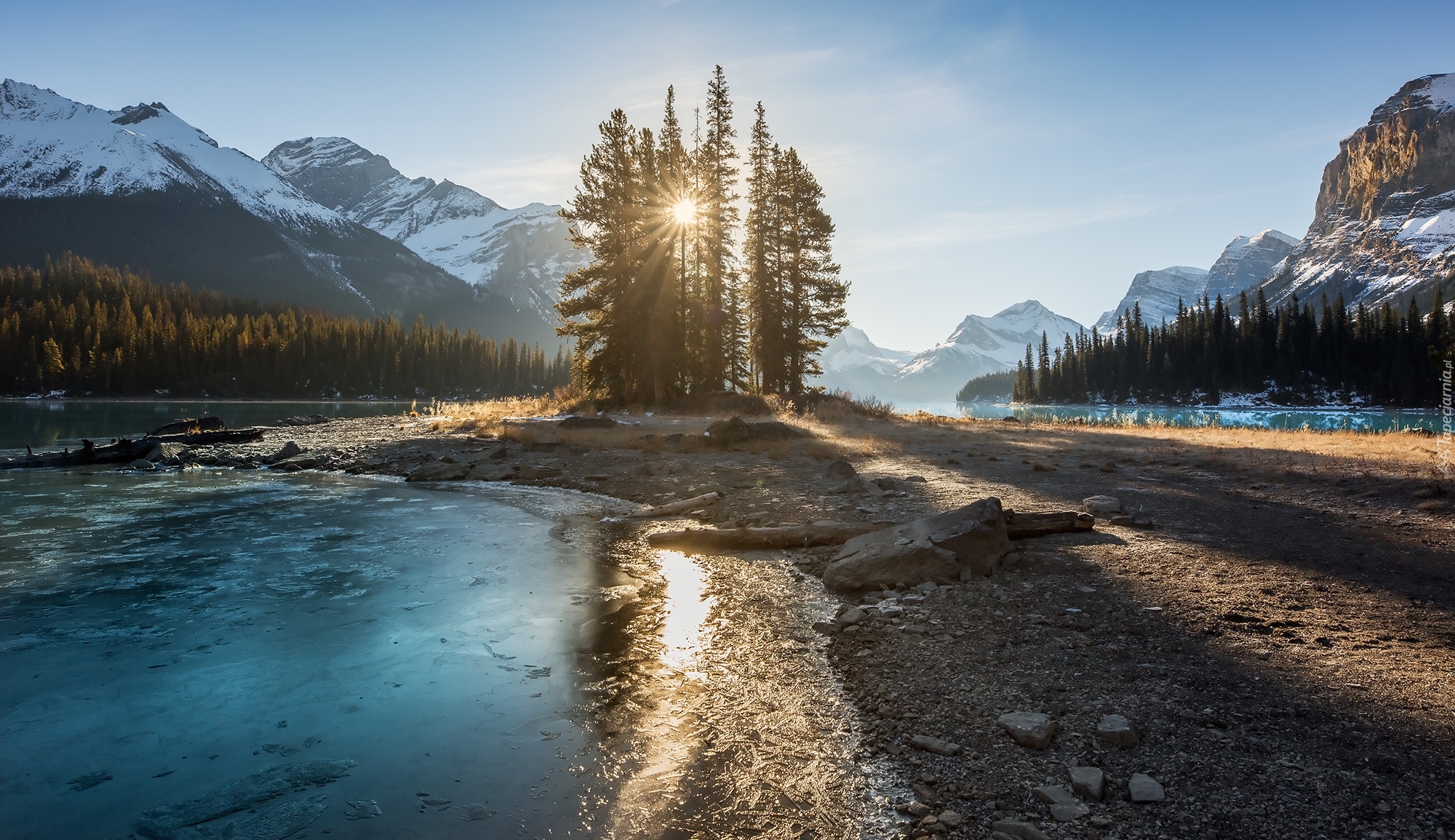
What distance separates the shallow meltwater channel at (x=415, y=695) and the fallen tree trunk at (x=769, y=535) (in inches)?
20.0

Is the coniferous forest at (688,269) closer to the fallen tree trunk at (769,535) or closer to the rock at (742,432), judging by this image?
the rock at (742,432)

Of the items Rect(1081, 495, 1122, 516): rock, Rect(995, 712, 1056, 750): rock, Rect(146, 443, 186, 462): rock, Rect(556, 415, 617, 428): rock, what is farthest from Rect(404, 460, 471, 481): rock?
Rect(995, 712, 1056, 750): rock

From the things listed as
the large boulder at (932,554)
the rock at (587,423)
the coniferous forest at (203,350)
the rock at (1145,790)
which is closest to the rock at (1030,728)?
the rock at (1145,790)

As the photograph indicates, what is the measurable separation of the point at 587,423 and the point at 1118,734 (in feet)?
78.7

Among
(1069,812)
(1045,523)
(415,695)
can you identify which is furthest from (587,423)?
(1069,812)

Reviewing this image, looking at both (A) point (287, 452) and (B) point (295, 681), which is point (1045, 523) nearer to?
(B) point (295, 681)

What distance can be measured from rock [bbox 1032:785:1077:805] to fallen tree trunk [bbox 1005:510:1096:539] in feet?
18.2

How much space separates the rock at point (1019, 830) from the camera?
11.9 ft

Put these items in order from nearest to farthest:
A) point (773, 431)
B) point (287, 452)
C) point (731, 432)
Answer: point (731, 432)
point (773, 431)
point (287, 452)

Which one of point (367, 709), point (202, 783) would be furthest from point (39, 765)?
point (367, 709)

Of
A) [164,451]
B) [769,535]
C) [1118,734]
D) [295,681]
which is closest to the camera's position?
[1118,734]

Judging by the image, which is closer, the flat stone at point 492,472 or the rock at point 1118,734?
the rock at point 1118,734

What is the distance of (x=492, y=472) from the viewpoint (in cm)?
2041

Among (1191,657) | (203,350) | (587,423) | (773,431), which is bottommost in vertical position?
(1191,657)
